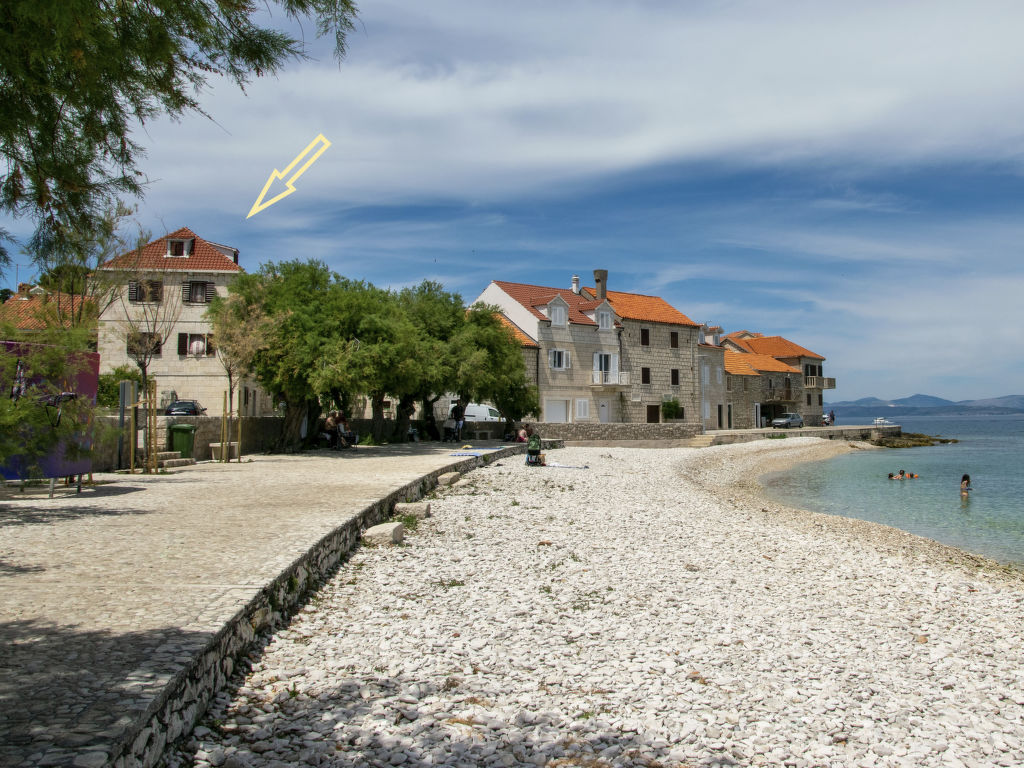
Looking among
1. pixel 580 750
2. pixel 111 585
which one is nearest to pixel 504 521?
pixel 111 585

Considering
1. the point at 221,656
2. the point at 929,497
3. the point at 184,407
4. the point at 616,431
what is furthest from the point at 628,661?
the point at 616,431

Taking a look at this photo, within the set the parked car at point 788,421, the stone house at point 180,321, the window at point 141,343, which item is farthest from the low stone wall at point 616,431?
the window at point 141,343

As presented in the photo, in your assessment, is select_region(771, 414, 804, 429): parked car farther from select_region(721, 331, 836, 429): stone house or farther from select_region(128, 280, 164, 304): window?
select_region(128, 280, 164, 304): window

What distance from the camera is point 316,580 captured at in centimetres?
768

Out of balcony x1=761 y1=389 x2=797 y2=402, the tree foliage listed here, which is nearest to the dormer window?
the tree foliage

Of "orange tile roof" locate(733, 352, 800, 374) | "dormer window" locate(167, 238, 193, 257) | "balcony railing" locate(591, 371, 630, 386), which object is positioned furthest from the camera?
"orange tile roof" locate(733, 352, 800, 374)

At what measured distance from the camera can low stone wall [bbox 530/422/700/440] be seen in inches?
1592

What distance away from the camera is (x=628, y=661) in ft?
20.0

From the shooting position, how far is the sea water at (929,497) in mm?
16719

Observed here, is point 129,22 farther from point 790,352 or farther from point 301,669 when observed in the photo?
point 790,352

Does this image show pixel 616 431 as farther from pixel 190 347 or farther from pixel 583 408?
pixel 190 347

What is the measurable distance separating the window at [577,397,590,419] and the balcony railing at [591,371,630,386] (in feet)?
4.40

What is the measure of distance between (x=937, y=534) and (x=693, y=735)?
1463 centimetres

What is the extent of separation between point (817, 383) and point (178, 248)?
57.5m
